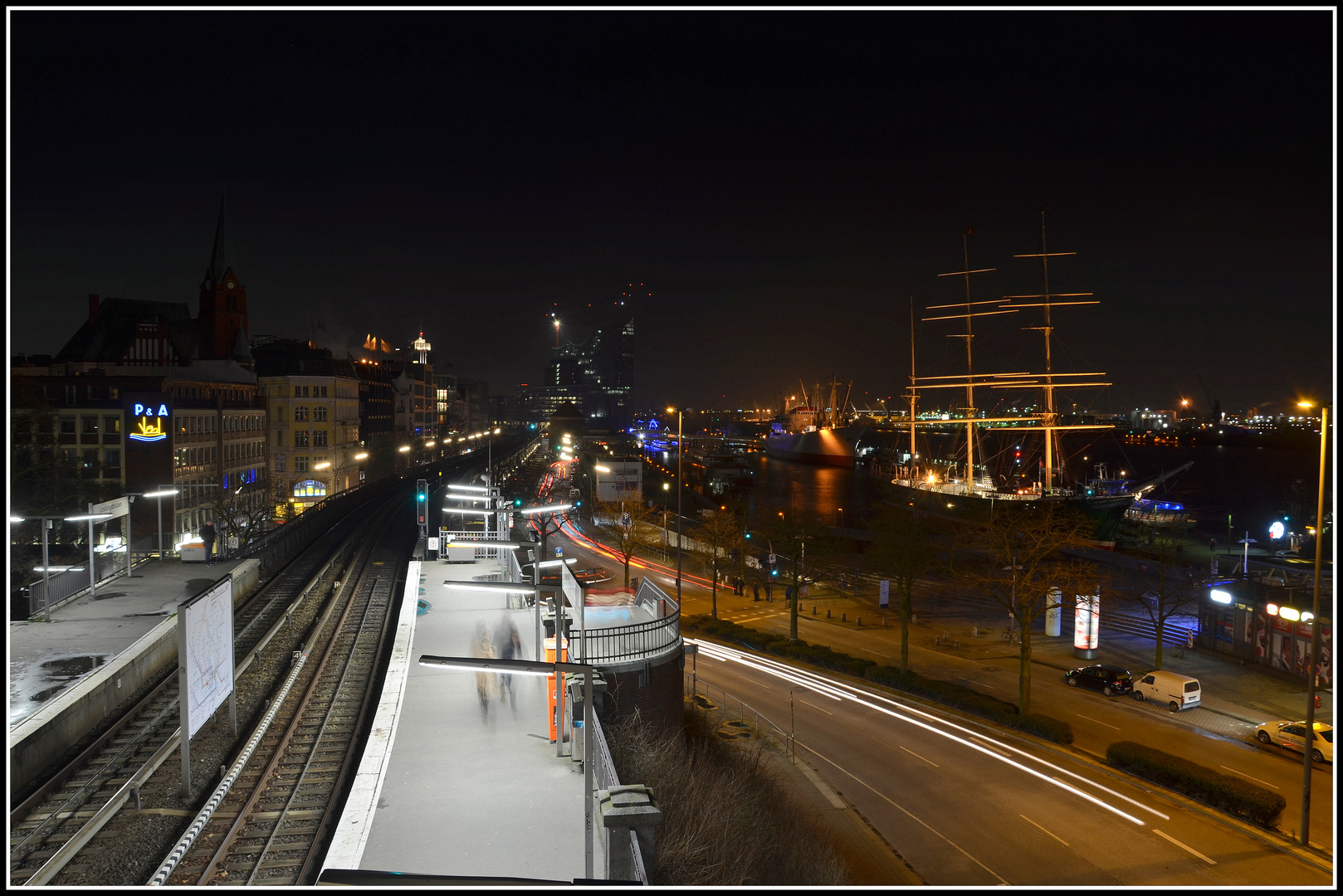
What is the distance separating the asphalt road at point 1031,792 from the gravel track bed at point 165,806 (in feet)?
34.4

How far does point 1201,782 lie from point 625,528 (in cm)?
2764

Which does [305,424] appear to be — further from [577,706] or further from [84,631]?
[577,706]

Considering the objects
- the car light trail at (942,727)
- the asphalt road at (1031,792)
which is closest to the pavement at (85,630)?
the asphalt road at (1031,792)

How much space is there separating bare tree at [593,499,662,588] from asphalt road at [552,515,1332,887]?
12.1 meters

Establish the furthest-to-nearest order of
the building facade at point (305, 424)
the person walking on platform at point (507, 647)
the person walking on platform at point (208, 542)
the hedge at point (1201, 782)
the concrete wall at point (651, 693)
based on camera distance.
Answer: the building facade at point (305, 424) → the person walking on platform at point (208, 542) → the hedge at point (1201, 782) → the concrete wall at point (651, 693) → the person walking on platform at point (507, 647)

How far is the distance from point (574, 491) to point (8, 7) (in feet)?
174

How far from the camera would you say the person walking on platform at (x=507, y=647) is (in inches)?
474

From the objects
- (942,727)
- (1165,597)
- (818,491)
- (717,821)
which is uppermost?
(717,821)

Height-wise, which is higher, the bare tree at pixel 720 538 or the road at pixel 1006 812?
the bare tree at pixel 720 538

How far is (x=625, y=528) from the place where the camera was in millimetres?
38969

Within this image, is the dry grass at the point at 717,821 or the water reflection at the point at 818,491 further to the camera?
the water reflection at the point at 818,491

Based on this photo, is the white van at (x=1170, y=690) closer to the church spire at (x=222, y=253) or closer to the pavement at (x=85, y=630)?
the pavement at (x=85, y=630)

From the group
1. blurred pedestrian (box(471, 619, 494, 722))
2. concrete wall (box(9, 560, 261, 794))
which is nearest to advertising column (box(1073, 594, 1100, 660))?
blurred pedestrian (box(471, 619, 494, 722))

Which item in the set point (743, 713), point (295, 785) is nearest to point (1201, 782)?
point (743, 713)
